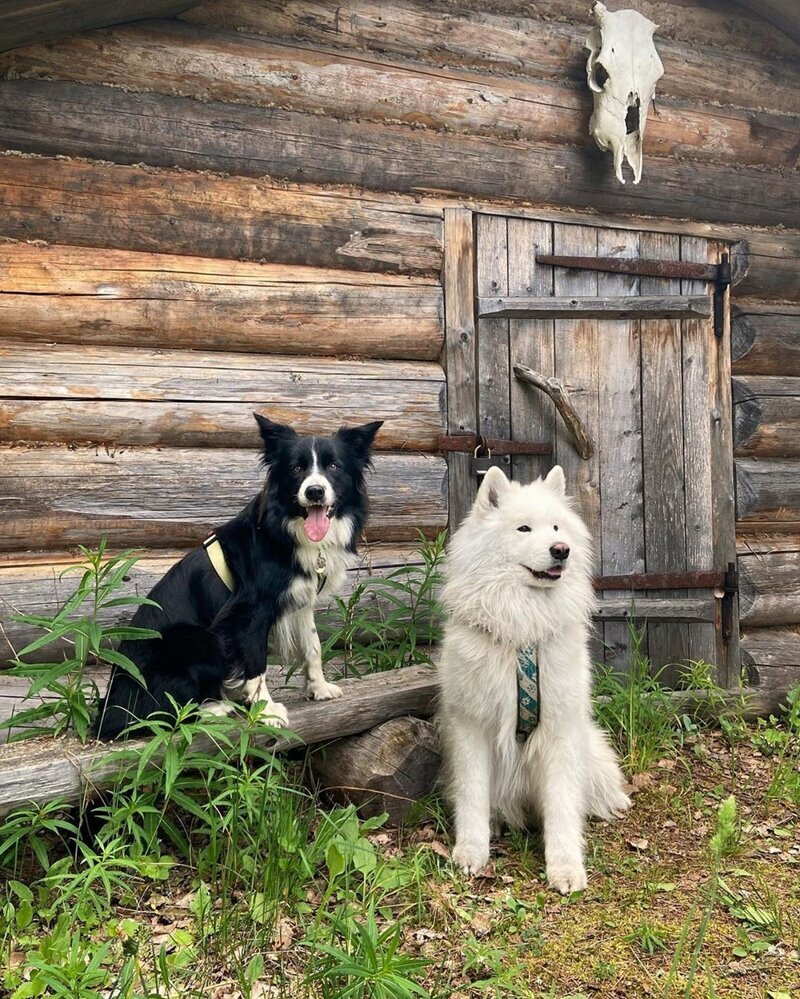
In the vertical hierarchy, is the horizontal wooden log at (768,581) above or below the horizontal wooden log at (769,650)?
above

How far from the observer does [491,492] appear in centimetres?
316

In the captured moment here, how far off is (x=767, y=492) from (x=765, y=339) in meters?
0.90

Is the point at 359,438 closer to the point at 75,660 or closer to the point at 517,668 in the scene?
the point at 517,668

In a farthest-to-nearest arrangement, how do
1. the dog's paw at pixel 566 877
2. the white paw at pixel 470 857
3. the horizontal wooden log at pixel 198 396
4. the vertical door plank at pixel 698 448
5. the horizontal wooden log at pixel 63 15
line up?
the vertical door plank at pixel 698 448, the horizontal wooden log at pixel 198 396, the horizontal wooden log at pixel 63 15, the white paw at pixel 470 857, the dog's paw at pixel 566 877

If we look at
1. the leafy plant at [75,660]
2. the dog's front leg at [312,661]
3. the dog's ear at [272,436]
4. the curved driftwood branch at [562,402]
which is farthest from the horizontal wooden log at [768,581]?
the leafy plant at [75,660]

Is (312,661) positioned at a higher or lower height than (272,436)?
lower

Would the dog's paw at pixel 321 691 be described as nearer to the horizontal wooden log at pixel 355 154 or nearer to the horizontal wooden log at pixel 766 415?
the horizontal wooden log at pixel 355 154

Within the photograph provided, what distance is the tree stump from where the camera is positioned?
3271 millimetres

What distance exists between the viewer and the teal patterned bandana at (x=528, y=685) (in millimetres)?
3061

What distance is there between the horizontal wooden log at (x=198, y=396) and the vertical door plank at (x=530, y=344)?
450mm

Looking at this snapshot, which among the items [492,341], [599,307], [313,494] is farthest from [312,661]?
[599,307]

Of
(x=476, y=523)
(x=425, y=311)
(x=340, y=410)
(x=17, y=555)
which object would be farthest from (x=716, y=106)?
(x=17, y=555)

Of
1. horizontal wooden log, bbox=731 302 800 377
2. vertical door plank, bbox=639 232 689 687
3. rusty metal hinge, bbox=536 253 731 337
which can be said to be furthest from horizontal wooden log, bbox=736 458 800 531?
rusty metal hinge, bbox=536 253 731 337

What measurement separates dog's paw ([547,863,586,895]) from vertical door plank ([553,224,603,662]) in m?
1.94
